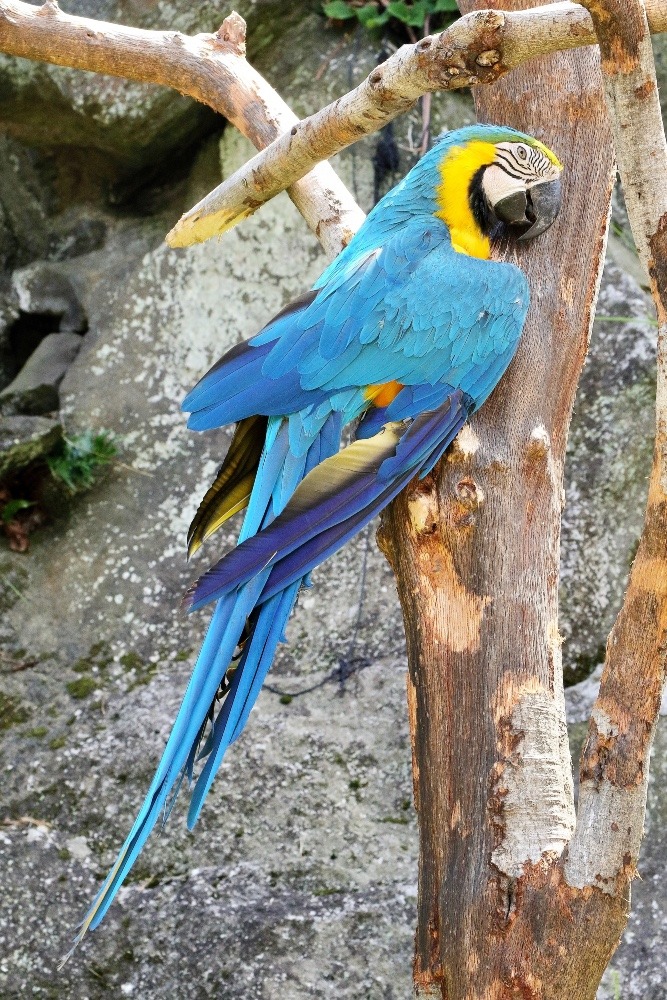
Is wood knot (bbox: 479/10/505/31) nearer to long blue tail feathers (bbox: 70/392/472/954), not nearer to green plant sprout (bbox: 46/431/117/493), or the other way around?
long blue tail feathers (bbox: 70/392/472/954)

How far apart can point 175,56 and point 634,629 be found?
1.65 meters

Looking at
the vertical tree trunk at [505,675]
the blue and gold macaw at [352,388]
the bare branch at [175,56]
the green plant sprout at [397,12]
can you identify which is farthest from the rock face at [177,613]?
the bare branch at [175,56]

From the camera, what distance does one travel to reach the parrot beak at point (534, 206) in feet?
6.37

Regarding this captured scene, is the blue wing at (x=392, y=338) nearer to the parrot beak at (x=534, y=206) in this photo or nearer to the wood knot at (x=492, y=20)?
the parrot beak at (x=534, y=206)

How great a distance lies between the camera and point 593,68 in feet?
6.74

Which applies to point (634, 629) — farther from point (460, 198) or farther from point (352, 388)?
point (460, 198)

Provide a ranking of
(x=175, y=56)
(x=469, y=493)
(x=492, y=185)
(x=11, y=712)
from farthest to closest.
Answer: (x=11, y=712) < (x=175, y=56) < (x=492, y=185) < (x=469, y=493)

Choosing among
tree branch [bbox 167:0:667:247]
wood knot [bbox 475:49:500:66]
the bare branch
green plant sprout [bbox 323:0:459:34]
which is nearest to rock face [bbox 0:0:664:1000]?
green plant sprout [bbox 323:0:459:34]

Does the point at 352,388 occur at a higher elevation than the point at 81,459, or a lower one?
lower

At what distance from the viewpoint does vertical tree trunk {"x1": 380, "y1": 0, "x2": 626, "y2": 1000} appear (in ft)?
4.86

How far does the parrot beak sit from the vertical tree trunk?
31 millimetres

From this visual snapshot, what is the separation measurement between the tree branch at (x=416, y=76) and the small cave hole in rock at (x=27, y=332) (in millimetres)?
1752

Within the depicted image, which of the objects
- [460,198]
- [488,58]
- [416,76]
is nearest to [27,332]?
[460,198]

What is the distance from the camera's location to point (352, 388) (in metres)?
1.91
